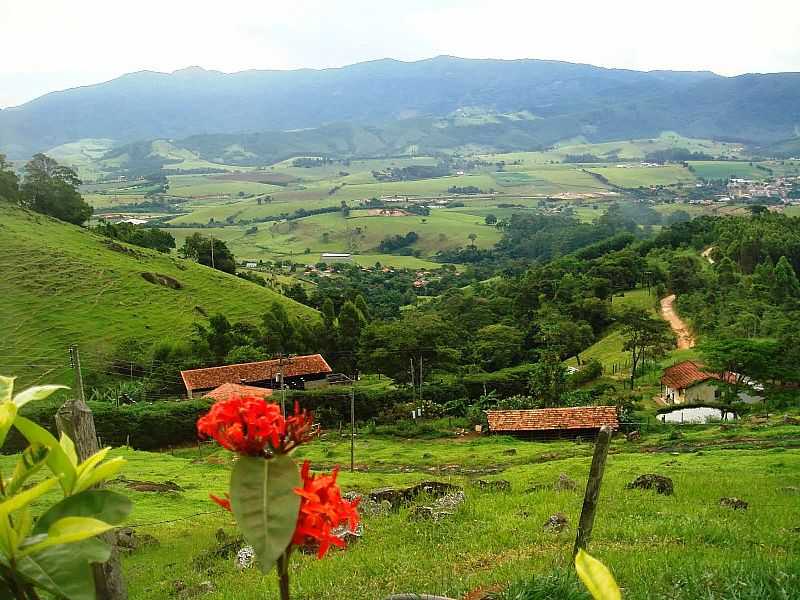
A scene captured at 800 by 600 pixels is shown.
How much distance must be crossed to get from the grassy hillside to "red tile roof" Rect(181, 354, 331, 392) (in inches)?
288

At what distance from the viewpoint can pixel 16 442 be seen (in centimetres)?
2864

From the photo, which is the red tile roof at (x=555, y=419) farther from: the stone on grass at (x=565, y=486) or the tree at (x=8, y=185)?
the tree at (x=8, y=185)

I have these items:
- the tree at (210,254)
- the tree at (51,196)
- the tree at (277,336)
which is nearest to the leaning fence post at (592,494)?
the tree at (277,336)

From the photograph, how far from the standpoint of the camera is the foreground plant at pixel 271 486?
1804mm

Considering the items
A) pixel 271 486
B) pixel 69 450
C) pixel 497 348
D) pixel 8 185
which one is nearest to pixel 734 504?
pixel 271 486

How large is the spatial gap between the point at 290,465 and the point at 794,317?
43.5 m

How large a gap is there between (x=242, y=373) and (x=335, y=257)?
71.5 metres

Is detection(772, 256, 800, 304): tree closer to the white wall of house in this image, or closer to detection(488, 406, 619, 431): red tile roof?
the white wall of house

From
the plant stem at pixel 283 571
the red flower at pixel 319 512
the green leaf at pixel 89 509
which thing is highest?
the green leaf at pixel 89 509

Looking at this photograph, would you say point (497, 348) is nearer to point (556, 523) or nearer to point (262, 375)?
point (262, 375)

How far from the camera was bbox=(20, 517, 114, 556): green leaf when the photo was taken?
4.97 feet

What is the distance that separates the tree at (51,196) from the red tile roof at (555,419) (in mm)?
51587

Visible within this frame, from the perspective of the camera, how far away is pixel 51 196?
65.2 m

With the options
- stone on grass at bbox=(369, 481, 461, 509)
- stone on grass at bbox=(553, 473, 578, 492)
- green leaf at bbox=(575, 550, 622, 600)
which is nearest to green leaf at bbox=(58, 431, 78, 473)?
green leaf at bbox=(575, 550, 622, 600)
